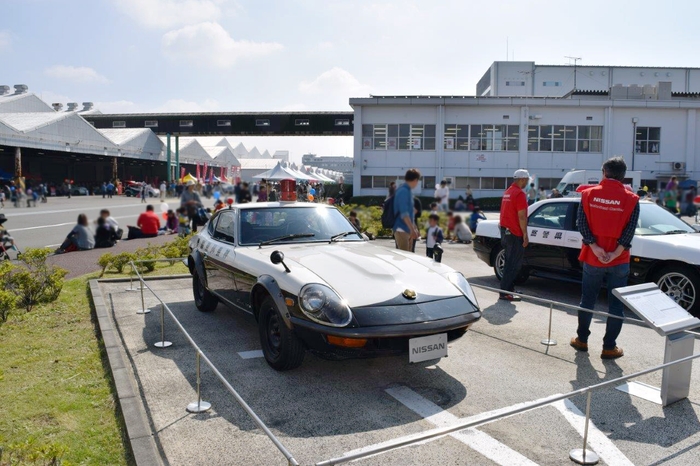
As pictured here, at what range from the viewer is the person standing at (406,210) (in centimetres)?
620

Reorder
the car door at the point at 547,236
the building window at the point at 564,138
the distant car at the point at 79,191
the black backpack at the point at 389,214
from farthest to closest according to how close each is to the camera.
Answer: the building window at the point at 564,138 → the car door at the point at 547,236 → the black backpack at the point at 389,214 → the distant car at the point at 79,191

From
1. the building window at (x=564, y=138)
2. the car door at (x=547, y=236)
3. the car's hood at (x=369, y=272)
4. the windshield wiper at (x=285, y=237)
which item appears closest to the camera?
the car's hood at (x=369, y=272)

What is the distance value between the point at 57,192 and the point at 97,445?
2.10 metres

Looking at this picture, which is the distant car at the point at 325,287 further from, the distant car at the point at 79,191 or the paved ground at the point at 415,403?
the distant car at the point at 79,191

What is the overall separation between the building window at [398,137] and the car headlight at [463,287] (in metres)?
30.1

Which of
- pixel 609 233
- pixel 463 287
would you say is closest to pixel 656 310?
pixel 609 233

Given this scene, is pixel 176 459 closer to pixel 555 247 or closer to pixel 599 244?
pixel 599 244

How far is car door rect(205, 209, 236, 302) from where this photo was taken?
17.6 ft

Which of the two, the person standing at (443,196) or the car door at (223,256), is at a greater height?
the person standing at (443,196)

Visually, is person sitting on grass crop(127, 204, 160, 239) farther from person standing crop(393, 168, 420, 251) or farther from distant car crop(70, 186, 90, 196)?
person standing crop(393, 168, 420, 251)

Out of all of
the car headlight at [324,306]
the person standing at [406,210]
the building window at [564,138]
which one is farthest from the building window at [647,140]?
the car headlight at [324,306]

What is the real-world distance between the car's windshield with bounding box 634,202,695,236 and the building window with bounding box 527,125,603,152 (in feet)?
92.3

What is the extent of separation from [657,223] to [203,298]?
6.07 meters

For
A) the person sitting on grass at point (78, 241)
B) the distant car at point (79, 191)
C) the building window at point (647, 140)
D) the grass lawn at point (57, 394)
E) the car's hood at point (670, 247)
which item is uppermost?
the building window at point (647, 140)
